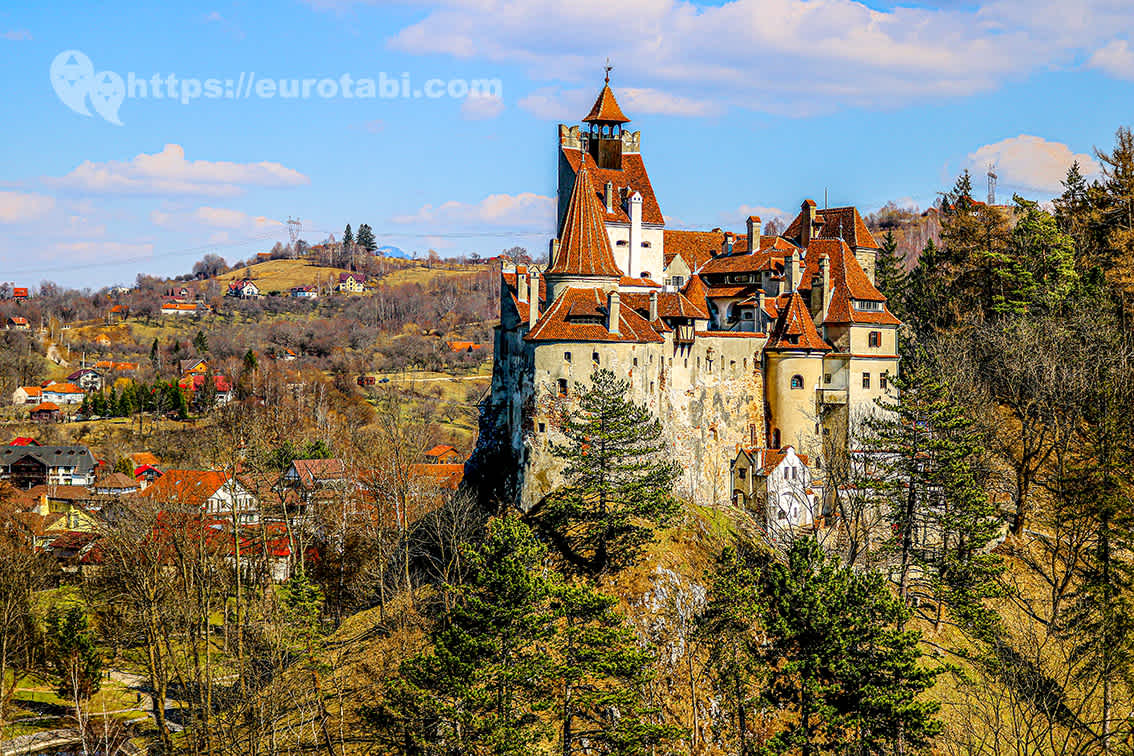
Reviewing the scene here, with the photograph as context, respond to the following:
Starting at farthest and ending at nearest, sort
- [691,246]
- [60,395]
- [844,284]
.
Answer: [60,395] < [691,246] < [844,284]

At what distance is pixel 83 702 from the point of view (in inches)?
2475

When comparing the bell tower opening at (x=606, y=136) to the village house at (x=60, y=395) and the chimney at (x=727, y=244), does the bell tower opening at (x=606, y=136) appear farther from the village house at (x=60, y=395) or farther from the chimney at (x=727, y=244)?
the village house at (x=60, y=395)

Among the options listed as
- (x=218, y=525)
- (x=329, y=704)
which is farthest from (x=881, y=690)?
(x=218, y=525)

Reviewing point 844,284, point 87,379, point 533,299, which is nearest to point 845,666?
point 533,299

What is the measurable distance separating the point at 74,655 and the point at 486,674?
32.8m

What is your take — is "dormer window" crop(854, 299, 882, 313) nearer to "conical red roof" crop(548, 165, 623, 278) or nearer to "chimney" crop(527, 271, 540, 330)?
"conical red roof" crop(548, 165, 623, 278)

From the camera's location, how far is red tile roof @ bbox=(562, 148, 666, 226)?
69.9 m

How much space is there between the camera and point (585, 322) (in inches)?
2378

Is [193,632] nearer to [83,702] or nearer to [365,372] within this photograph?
[83,702]

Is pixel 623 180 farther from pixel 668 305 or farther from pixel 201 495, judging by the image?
pixel 201 495

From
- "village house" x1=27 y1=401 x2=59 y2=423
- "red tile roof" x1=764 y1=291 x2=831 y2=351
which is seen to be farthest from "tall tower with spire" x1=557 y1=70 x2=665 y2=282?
"village house" x1=27 y1=401 x2=59 y2=423

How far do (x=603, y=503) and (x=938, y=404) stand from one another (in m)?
19.5

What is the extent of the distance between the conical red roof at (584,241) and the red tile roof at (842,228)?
18.1 metres

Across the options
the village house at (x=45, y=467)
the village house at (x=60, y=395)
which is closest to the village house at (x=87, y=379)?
the village house at (x=60, y=395)
